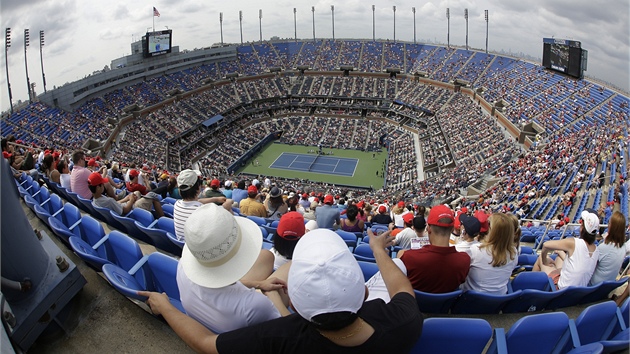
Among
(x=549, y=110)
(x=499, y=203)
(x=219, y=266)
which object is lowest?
(x=499, y=203)

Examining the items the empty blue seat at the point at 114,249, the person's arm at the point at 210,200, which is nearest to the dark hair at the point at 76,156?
the person's arm at the point at 210,200

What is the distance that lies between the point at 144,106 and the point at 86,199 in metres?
40.2

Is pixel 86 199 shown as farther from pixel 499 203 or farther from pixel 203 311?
pixel 499 203

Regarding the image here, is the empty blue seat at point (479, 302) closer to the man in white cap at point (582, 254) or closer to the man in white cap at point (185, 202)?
the man in white cap at point (582, 254)

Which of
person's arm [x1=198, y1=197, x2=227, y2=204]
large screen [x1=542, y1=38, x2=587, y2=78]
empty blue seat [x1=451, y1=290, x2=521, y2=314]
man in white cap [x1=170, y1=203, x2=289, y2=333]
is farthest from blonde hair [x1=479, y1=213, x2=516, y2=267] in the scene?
large screen [x1=542, y1=38, x2=587, y2=78]

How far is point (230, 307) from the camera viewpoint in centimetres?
255

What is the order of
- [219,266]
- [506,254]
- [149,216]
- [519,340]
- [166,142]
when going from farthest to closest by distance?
[166,142], [149,216], [506,254], [519,340], [219,266]

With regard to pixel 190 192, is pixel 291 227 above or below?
above

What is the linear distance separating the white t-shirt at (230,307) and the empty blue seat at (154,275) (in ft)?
3.80

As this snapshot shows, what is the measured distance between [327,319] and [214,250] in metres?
0.90

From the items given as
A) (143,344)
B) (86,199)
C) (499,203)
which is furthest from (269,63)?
(143,344)

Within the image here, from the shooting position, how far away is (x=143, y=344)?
10.5ft

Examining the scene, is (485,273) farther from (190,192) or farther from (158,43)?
(158,43)

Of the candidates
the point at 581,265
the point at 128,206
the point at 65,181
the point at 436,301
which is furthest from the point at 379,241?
the point at 65,181
